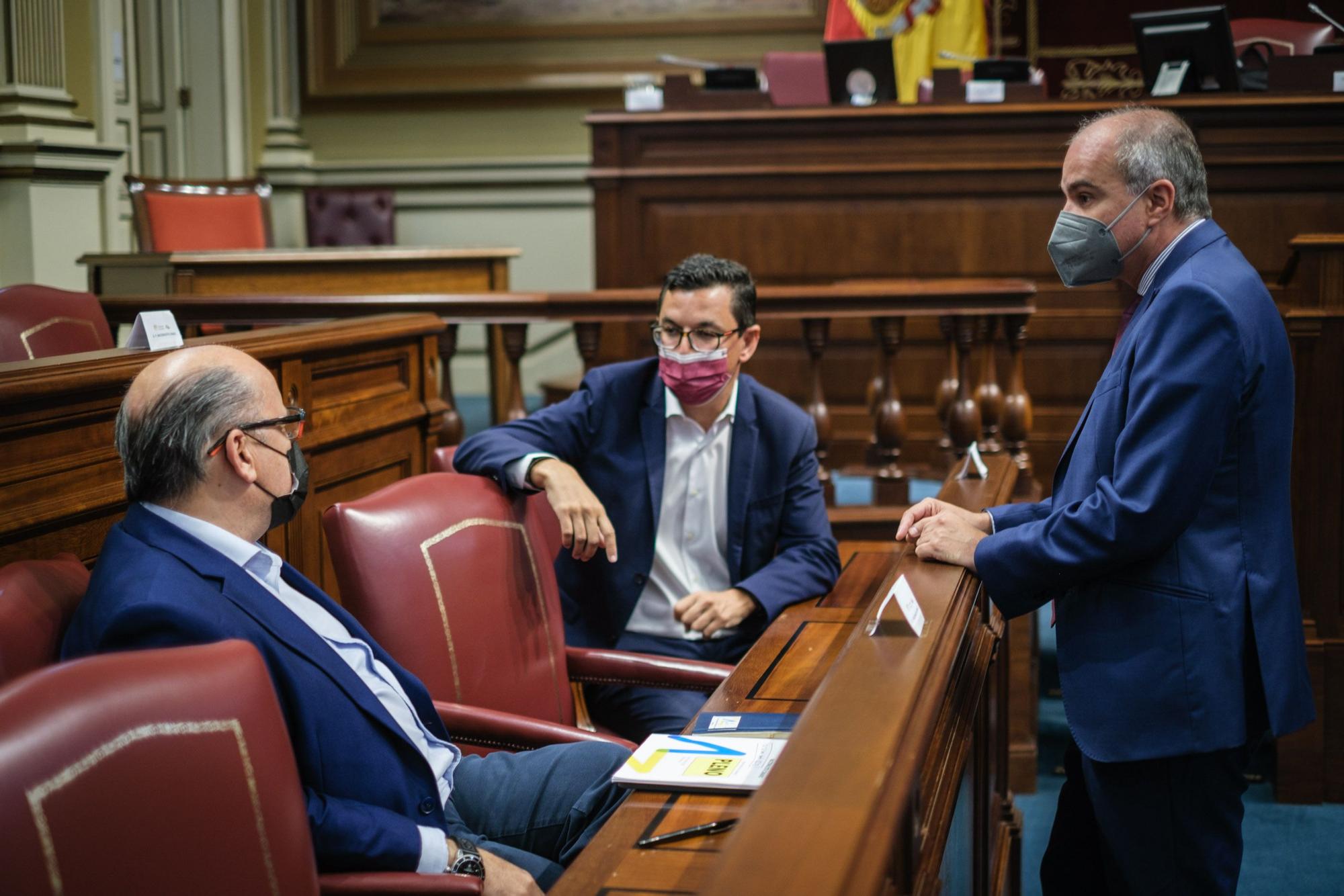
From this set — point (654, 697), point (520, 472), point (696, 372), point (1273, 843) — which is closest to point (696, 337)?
point (696, 372)

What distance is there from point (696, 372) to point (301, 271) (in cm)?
340

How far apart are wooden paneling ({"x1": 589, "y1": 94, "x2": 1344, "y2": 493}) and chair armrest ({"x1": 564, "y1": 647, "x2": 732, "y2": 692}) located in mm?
2998

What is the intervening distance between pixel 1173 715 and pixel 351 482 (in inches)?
68.3

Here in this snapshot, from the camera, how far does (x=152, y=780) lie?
3.85 ft

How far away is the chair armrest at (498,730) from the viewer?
1971 millimetres

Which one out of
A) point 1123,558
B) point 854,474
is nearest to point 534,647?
point 1123,558

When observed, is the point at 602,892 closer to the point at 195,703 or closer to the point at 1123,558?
the point at 195,703

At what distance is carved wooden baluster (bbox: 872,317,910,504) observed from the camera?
3.49m

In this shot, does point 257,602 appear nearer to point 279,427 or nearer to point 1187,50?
point 279,427

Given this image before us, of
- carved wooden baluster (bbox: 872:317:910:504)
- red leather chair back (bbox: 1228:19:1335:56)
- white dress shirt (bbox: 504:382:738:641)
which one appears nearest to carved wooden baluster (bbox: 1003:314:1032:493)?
carved wooden baluster (bbox: 872:317:910:504)

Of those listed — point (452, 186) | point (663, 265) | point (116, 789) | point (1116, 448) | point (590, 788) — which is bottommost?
point (590, 788)

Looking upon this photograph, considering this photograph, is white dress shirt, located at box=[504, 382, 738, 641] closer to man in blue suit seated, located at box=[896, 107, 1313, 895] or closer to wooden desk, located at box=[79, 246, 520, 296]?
man in blue suit seated, located at box=[896, 107, 1313, 895]

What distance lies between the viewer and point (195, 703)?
4.03 ft

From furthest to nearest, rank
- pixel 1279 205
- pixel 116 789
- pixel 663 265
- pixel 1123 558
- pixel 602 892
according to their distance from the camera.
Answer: pixel 663 265 → pixel 1279 205 → pixel 1123 558 → pixel 602 892 → pixel 116 789
